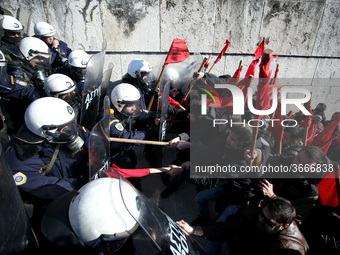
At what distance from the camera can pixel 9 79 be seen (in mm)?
3455

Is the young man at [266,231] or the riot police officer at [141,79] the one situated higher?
the riot police officer at [141,79]

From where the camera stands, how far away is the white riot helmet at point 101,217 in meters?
1.54

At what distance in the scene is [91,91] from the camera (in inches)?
136

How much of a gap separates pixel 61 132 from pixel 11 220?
128 centimetres

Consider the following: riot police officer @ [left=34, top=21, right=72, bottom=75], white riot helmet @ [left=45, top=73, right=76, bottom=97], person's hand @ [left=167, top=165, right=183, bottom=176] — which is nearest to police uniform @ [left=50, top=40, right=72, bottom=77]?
riot police officer @ [left=34, top=21, right=72, bottom=75]

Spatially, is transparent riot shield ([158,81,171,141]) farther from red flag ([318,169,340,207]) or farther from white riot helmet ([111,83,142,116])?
red flag ([318,169,340,207])

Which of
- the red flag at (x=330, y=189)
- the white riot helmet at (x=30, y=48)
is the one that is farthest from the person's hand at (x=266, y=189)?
the white riot helmet at (x=30, y=48)

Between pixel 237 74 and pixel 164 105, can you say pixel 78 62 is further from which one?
pixel 237 74

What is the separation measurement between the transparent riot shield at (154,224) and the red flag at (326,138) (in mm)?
3236

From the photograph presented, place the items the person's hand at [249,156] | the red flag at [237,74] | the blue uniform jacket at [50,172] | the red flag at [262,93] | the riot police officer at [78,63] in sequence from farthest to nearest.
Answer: the red flag at [237,74] → the riot police officer at [78,63] → the red flag at [262,93] → the person's hand at [249,156] → the blue uniform jacket at [50,172]

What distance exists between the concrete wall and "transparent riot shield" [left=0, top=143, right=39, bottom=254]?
15.4 feet

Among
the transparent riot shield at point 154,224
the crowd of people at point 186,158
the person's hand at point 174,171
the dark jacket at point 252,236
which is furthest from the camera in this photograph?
the person's hand at point 174,171

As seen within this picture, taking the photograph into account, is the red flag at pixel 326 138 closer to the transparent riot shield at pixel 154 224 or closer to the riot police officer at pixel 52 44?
the transparent riot shield at pixel 154 224

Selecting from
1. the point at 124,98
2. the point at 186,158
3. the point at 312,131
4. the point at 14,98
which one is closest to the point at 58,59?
the point at 14,98
